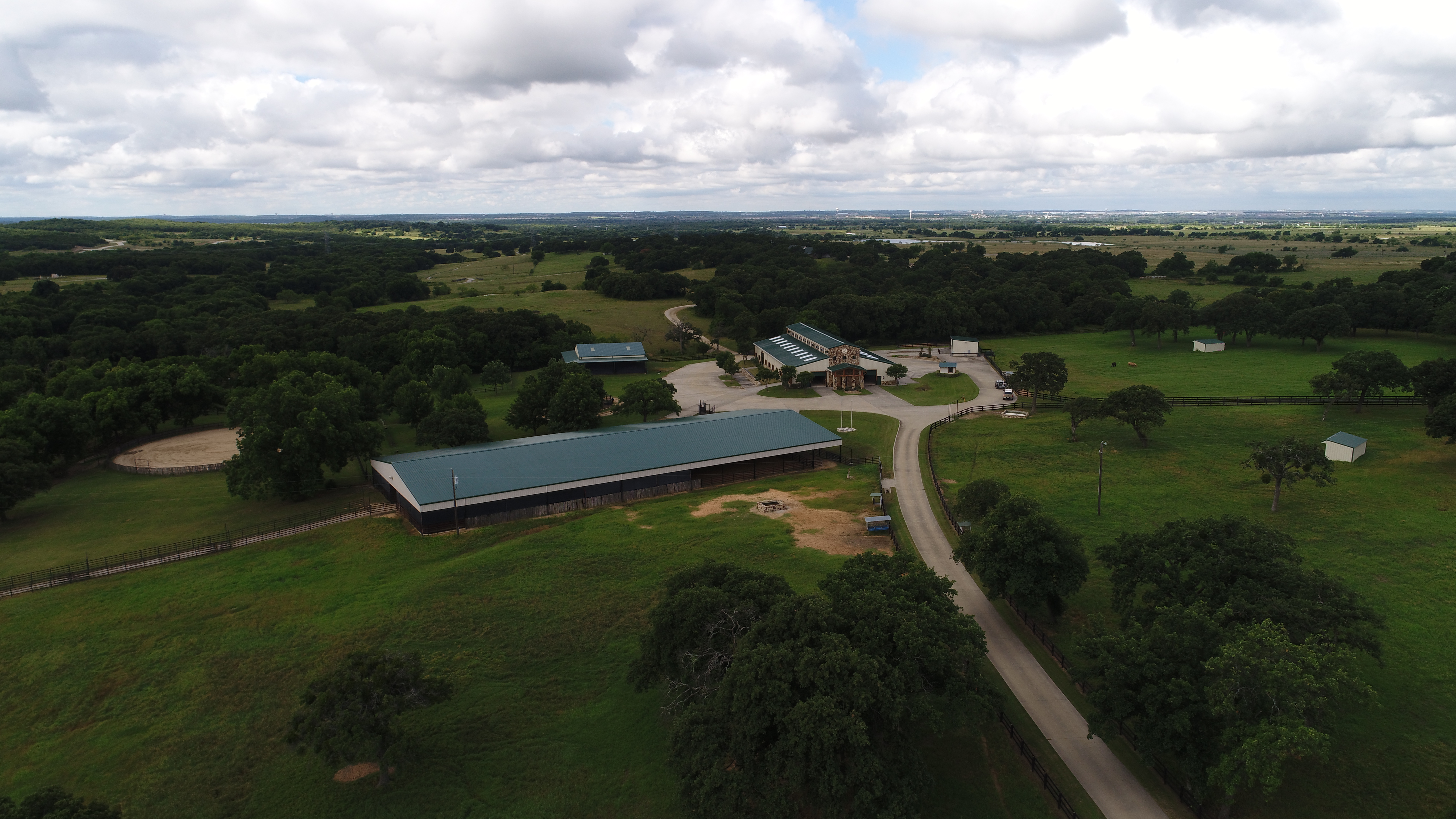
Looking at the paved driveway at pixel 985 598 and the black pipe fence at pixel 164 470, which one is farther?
the black pipe fence at pixel 164 470

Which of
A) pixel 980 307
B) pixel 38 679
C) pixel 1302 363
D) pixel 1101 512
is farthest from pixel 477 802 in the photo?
pixel 980 307

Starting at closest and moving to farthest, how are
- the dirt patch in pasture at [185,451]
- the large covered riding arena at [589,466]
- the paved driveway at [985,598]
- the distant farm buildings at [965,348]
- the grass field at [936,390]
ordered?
the paved driveway at [985,598] → the large covered riding arena at [589,466] → the dirt patch in pasture at [185,451] → the grass field at [936,390] → the distant farm buildings at [965,348]

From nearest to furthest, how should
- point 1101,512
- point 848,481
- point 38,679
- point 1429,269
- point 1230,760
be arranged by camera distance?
point 1230,760, point 38,679, point 1101,512, point 848,481, point 1429,269

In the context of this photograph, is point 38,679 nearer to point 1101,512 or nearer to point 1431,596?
point 1101,512

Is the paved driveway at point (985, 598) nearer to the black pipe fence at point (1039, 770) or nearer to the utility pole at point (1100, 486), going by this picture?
the black pipe fence at point (1039, 770)

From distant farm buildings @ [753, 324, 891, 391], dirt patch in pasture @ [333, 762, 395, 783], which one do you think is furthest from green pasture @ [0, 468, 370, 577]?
distant farm buildings @ [753, 324, 891, 391]

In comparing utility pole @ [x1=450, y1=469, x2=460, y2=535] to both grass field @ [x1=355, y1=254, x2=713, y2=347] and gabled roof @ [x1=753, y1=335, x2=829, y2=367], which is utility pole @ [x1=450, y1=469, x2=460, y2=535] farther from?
grass field @ [x1=355, y1=254, x2=713, y2=347]

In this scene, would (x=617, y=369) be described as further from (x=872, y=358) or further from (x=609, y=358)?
(x=872, y=358)

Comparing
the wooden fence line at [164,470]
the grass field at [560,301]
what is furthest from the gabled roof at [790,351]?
the wooden fence line at [164,470]
